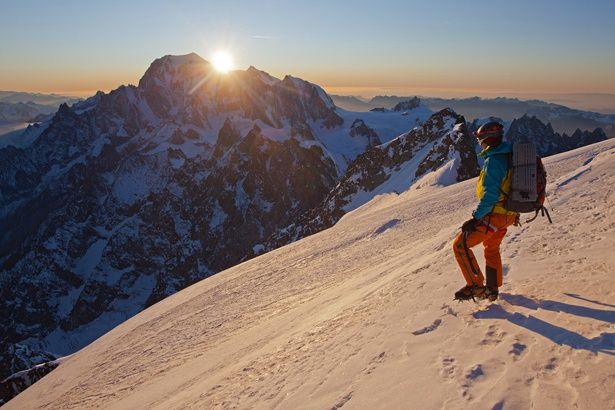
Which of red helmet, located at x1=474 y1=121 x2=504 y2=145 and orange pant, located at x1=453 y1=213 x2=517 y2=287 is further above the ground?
Result: red helmet, located at x1=474 y1=121 x2=504 y2=145

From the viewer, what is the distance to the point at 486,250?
6.83 m

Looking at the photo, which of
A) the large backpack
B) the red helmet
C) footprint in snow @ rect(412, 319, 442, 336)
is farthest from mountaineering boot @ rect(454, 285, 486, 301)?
the red helmet

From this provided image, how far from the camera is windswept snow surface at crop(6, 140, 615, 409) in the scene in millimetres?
4983

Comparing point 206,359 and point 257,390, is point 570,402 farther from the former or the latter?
point 206,359

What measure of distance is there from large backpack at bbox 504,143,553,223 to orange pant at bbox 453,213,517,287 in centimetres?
43

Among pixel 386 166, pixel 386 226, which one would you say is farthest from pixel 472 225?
pixel 386 166

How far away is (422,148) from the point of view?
280ft

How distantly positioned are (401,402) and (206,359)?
737cm

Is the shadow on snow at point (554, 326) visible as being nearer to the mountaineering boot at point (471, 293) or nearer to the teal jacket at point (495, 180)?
the mountaineering boot at point (471, 293)

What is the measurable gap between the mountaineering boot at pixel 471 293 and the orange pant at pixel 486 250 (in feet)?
0.21

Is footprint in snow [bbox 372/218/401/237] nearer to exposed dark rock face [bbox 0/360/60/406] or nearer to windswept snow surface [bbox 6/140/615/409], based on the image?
windswept snow surface [bbox 6/140/615/409]

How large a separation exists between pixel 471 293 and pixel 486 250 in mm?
702

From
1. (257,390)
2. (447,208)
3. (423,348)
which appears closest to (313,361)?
(257,390)

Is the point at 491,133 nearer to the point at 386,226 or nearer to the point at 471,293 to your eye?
the point at 471,293
